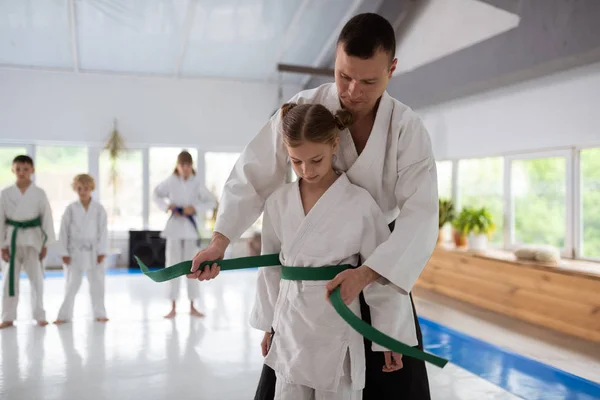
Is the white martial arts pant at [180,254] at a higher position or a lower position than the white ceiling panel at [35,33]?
lower

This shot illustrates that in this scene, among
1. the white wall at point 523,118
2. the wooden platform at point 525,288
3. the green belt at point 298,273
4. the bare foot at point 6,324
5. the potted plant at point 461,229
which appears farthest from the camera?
the potted plant at point 461,229

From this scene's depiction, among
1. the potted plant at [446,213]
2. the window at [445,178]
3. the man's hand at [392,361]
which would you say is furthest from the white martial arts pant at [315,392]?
the window at [445,178]

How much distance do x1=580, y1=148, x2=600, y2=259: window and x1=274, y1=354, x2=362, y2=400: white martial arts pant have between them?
12.9 feet

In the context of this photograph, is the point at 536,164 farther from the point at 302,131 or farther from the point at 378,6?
the point at 302,131

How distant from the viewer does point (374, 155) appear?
1467mm

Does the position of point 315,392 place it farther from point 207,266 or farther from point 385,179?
point 385,179

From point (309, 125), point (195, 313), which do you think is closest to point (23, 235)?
point (195, 313)

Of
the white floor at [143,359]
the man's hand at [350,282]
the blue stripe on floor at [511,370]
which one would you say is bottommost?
the blue stripe on floor at [511,370]

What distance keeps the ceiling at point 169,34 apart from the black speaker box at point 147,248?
2.55 metres

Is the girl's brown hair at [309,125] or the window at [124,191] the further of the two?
the window at [124,191]

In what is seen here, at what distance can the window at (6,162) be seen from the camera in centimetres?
783

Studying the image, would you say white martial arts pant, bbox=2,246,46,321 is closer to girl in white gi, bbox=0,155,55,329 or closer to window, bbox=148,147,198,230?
girl in white gi, bbox=0,155,55,329

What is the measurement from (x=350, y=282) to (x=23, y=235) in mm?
3900

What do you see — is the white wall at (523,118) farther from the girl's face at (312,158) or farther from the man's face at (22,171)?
the man's face at (22,171)
